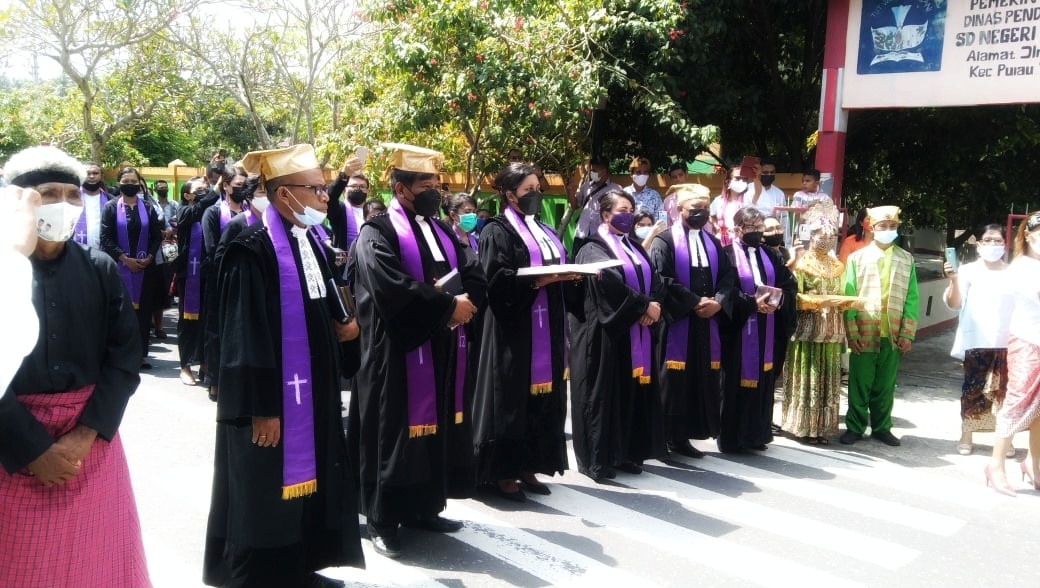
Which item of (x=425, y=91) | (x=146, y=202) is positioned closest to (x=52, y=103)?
(x=146, y=202)

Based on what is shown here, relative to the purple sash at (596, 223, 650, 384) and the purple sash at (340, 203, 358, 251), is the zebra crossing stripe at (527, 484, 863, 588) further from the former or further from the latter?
the purple sash at (340, 203, 358, 251)

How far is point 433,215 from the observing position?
16.3 ft

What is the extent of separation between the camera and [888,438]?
756 cm

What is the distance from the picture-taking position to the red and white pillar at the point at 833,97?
1013 centimetres

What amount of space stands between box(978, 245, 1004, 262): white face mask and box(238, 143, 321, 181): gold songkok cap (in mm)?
5315

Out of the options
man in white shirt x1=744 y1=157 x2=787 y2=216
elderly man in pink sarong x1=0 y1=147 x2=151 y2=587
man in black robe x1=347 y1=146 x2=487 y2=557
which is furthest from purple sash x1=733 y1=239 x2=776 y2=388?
elderly man in pink sarong x1=0 y1=147 x2=151 y2=587

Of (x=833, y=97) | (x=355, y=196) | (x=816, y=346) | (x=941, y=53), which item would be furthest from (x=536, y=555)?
(x=941, y=53)

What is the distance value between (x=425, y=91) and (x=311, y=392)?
22.6 feet

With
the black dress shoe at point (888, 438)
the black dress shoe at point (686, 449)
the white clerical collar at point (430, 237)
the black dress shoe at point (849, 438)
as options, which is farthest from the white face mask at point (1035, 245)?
the white clerical collar at point (430, 237)

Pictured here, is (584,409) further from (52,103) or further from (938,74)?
(52,103)

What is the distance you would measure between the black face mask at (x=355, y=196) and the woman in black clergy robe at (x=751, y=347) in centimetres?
364

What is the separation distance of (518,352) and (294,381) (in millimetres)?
2027

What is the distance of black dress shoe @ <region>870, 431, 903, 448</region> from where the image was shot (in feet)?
24.7

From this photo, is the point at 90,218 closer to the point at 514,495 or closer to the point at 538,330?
the point at 538,330
